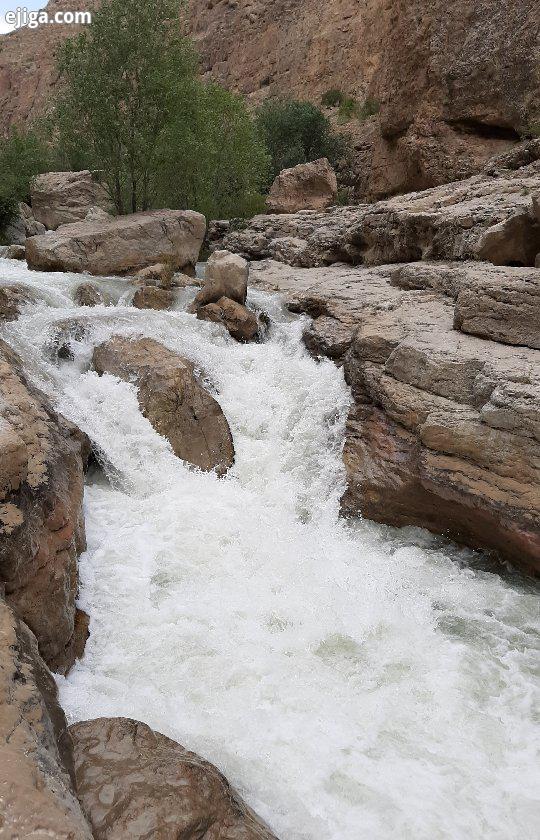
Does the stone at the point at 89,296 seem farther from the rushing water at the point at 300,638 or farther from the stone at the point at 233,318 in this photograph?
Answer: the rushing water at the point at 300,638

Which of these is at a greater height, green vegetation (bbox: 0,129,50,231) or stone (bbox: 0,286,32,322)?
green vegetation (bbox: 0,129,50,231)

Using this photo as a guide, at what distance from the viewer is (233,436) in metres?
7.14

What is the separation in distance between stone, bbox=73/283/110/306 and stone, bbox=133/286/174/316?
0.51 metres

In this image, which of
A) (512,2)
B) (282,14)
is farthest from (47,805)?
(282,14)

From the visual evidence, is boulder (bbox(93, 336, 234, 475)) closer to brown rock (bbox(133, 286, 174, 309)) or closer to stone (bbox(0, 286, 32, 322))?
stone (bbox(0, 286, 32, 322))

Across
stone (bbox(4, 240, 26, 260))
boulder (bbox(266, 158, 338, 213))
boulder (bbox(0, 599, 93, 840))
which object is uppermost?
boulder (bbox(266, 158, 338, 213))

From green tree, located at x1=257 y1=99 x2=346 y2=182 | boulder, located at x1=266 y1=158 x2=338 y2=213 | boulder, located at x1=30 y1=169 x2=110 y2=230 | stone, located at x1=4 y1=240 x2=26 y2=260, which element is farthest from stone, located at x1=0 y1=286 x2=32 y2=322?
green tree, located at x1=257 y1=99 x2=346 y2=182

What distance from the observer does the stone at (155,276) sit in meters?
11.0

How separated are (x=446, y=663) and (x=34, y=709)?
2.66 metres

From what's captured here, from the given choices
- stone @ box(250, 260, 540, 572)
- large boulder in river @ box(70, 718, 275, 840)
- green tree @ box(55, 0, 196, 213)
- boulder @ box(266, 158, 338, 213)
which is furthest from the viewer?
boulder @ box(266, 158, 338, 213)

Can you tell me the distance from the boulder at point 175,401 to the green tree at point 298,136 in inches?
717

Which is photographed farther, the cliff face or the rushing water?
the cliff face

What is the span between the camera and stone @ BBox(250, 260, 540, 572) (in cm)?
513

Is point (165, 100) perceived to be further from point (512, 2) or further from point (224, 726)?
point (224, 726)
